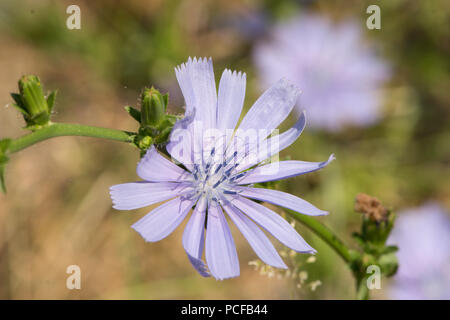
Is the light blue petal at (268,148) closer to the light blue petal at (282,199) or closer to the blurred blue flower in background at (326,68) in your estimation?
the light blue petal at (282,199)

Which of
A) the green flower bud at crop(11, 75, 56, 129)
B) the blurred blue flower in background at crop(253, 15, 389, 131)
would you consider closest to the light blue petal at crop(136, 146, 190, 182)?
the green flower bud at crop(11, 75, 56, 129)

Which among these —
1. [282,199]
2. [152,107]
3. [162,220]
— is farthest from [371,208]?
[152,107]

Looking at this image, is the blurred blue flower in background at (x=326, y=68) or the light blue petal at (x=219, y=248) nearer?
the light blue petal at (x=219, y=248)

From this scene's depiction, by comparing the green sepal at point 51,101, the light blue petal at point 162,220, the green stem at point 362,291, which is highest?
the green sepal at point 51,101

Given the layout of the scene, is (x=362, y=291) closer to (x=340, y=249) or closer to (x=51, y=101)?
(x=340, y=249)

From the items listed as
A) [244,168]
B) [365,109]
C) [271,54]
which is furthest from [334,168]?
[244,168]

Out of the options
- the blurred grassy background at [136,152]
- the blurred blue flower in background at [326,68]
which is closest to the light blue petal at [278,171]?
the blurred grassy background at [136,152]
